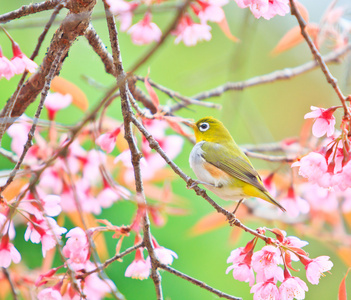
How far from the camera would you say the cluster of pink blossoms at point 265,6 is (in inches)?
34.9

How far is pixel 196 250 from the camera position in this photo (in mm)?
2402

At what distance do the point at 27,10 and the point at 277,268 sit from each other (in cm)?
74

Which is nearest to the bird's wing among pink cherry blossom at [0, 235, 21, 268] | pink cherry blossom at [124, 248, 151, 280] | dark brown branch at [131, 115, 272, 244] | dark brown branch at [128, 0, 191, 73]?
dark brown branch at [131, 115, 272, 244]

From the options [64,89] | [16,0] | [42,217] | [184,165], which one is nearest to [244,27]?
[42,217]

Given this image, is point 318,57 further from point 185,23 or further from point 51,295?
point 51,295

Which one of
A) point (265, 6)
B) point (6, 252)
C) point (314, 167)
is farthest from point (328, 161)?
point (6, 252)

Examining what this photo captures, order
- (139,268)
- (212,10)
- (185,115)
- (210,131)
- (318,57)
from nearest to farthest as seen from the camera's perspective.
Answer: (318,57) → (139,268) → (212,10) → (210,131) → (185,115)

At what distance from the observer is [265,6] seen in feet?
2.93

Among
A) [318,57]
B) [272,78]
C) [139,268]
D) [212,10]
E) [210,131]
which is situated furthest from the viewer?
[272,78]

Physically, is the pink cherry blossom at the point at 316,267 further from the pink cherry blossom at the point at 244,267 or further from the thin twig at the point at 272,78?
the thin twig at the point at 272,78

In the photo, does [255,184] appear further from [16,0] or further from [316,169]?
[16,0]

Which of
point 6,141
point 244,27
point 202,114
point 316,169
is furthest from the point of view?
point 202,114

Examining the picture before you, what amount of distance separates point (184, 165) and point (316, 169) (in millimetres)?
1615

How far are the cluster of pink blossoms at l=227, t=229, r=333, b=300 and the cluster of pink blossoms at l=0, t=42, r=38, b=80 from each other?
60 cm
